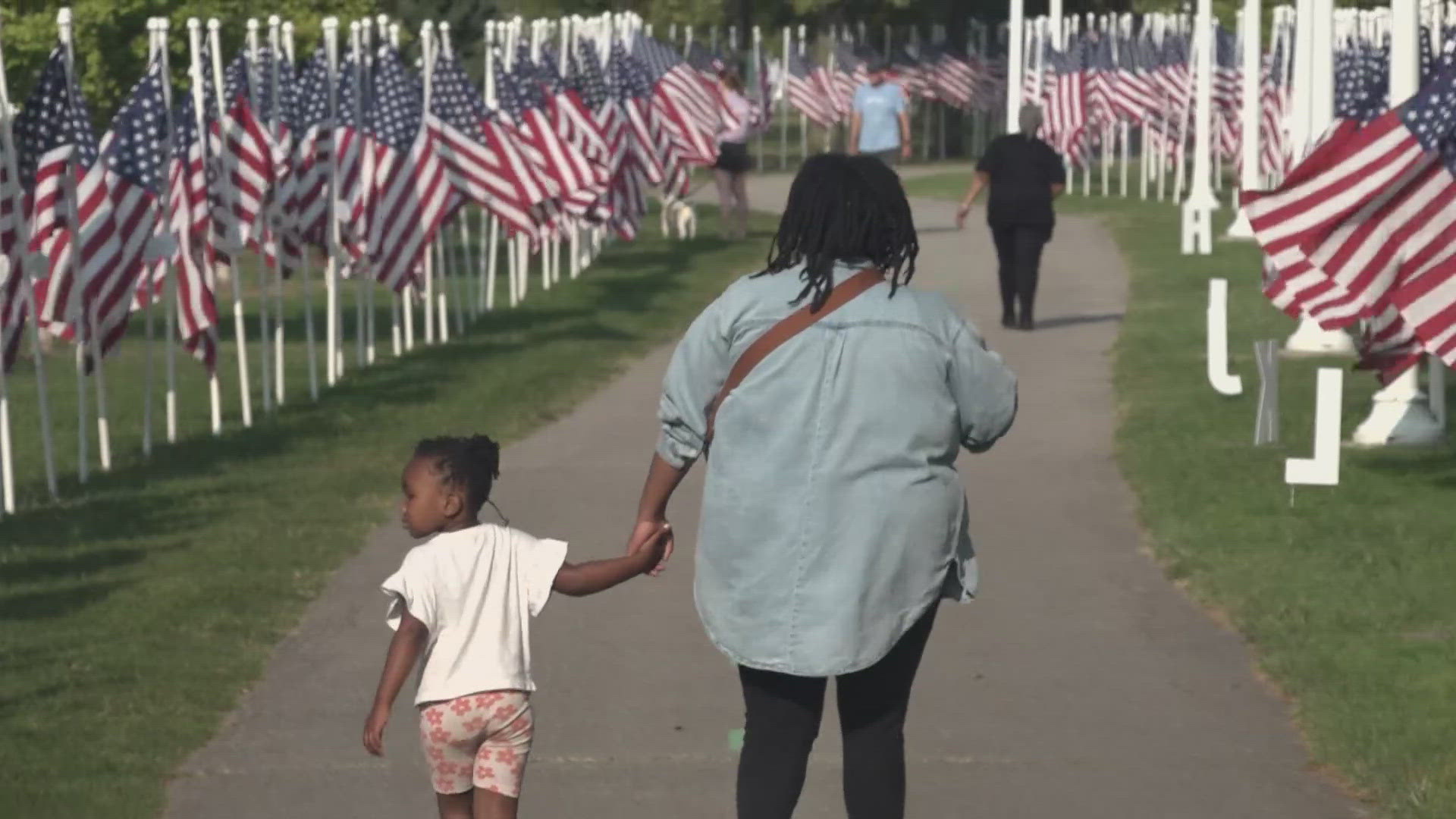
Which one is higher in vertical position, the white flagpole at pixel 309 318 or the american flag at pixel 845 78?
the white flagpole at pixel 309 318

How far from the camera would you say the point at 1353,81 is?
933 inches

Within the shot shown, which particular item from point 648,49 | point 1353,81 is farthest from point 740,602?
point 648,49

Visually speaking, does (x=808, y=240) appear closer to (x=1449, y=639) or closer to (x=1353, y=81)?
(x=1449, y=639)

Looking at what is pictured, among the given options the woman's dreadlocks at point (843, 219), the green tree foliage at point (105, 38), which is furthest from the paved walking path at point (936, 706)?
the green tree foliage at point (105, 38)

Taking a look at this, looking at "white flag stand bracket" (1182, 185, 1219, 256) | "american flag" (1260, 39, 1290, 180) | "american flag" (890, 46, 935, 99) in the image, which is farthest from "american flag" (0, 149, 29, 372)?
"american flag" (890, 46, 935, 99)

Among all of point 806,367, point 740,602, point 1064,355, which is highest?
point 806,367

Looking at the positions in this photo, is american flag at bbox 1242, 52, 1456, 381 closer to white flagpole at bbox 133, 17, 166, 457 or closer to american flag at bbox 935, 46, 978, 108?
white flagpole at bbox 133, 17, 166, 457

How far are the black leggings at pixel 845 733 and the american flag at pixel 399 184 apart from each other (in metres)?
14.1

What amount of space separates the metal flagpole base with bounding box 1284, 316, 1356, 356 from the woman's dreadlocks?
1408 centimetres

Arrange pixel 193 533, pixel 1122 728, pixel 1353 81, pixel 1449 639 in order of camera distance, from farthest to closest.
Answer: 1. pixel 1353 81
2. pixel 193 533
3. pixel 1449 639
4. pixel 1122 728

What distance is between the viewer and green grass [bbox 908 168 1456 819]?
27.3 feet

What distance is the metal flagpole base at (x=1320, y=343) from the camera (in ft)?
65.1

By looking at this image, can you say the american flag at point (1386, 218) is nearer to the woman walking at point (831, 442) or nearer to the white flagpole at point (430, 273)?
the woman walking at point (831, 442)

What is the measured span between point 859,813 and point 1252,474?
8069 millimetres
